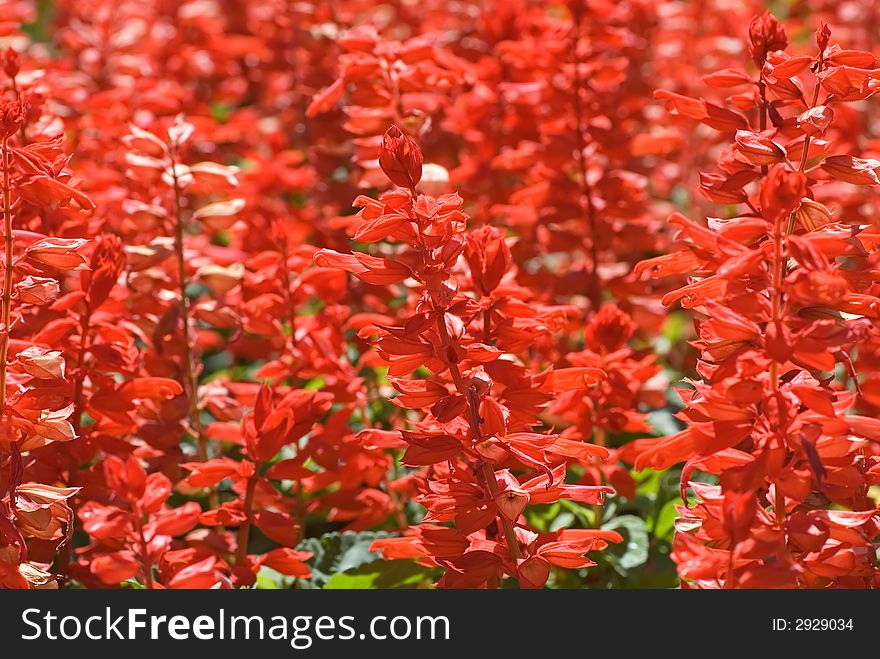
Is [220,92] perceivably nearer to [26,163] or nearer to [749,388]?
[26,163]

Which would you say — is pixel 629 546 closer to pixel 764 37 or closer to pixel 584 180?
pixel 584 180

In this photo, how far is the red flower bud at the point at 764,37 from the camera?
152cm

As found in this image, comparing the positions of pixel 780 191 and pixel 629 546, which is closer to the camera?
pixel 780 191

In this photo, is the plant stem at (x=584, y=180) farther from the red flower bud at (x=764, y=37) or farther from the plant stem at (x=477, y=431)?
the plant stem at (x=477, y=431)

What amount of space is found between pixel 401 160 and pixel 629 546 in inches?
40.2

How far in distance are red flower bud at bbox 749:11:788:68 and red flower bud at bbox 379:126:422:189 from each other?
53 centimetres

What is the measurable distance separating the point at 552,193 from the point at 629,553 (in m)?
0.81

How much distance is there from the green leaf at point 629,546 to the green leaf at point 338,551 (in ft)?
1.43

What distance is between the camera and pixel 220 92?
143 inches

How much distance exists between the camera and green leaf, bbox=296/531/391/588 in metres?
2.05

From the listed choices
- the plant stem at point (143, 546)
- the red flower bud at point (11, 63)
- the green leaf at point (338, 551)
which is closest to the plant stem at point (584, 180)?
the green leaf at point (338, 551)

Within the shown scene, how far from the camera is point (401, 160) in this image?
1381 mm

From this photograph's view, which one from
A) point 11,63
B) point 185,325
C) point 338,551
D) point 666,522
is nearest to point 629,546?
point 666,522

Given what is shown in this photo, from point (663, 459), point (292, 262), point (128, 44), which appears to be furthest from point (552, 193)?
point (128, 44)
